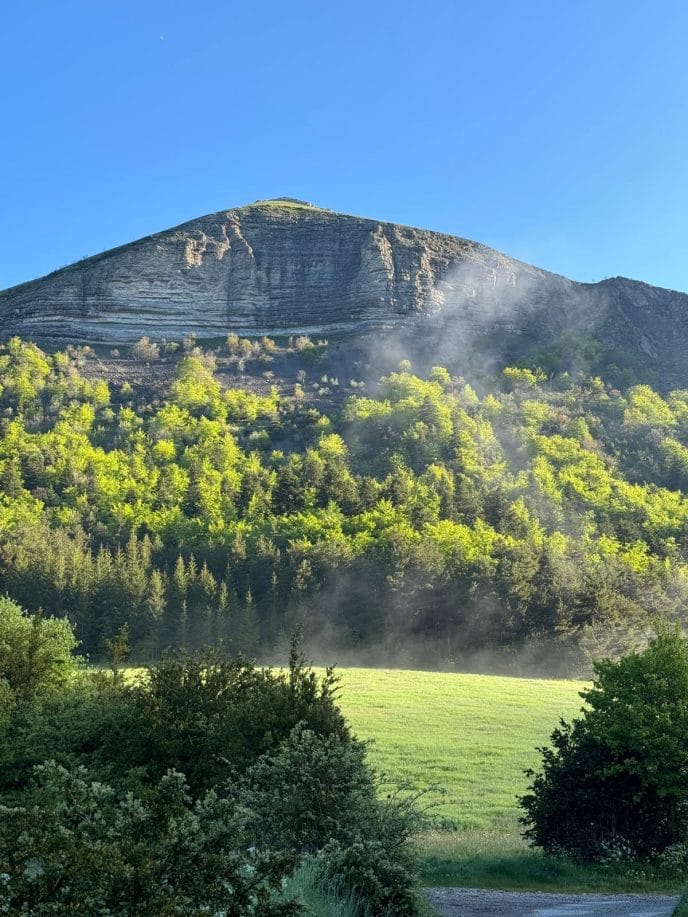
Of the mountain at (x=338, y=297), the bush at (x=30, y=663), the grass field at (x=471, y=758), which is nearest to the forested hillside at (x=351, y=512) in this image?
the mountain at (x=338, y=297)

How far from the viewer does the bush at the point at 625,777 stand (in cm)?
1489

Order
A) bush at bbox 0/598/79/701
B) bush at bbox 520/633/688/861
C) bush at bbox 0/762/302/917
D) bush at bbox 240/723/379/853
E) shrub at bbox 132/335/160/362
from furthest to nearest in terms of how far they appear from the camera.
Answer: shrub at bbox 132/335/160/362 < bush at bbox 0/598/79/701 < bush at bbox 520/633/688/861 < bush at bbox 240/723/379/853 < bush at bbox 0/762/302/917

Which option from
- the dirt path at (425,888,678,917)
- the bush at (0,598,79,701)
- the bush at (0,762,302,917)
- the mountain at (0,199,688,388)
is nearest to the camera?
the bush at (0,762,302,917)

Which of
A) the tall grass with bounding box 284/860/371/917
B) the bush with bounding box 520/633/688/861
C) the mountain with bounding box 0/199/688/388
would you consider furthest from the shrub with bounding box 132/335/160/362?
the tall grass with bounding box 284/860/371/917

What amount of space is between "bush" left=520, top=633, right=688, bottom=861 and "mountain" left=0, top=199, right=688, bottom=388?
379 feet

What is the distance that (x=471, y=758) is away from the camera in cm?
2564

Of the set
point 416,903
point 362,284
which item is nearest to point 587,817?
point 416,903

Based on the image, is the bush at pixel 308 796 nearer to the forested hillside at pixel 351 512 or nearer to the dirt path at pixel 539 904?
the dirt path at pixel 539 904

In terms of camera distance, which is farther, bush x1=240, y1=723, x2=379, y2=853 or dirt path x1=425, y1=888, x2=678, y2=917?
dirt path x1=425, y1=888, x2=678, y2=917

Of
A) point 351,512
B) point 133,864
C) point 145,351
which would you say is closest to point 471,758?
point 133,864

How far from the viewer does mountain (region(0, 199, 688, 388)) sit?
130 m

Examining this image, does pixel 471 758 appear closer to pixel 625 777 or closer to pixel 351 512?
pixel 625 777

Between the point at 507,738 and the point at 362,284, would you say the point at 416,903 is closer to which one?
the point at 507,738

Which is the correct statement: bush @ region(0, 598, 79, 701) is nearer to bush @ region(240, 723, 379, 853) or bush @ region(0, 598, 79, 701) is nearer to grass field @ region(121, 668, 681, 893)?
grass field @ region(121, 668, 681, 893)
